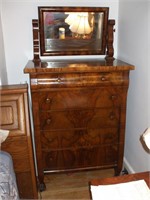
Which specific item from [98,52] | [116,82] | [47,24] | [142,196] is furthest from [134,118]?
[47,24]

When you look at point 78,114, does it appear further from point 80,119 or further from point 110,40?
point 110,40

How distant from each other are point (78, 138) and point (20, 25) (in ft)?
3.92

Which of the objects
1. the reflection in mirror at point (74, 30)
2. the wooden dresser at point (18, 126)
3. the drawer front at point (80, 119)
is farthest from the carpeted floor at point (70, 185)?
the reflection in mirror at point (74, 30)

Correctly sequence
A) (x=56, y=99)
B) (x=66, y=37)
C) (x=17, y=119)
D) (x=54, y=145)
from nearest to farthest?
(x=17, y=119), (x=56, y=99), (x=54, y=145), (x=66, y=37)

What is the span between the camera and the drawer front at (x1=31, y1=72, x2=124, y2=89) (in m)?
1.60

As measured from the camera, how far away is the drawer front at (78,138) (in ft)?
5.79

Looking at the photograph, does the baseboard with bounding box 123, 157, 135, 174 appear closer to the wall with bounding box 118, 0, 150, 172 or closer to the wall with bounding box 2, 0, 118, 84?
the wall with bounding box 118, 0, 150, 172

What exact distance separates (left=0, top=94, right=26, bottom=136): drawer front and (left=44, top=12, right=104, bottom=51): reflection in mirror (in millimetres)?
743

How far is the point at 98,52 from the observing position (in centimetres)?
203

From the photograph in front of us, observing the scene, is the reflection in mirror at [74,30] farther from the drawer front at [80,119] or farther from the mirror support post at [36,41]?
the drawer front at [80,119]

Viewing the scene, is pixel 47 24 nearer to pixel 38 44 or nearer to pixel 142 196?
pixel 38 44

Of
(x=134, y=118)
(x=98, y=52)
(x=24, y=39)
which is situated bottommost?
(x=134, y=118)

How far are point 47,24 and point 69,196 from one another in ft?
5.12

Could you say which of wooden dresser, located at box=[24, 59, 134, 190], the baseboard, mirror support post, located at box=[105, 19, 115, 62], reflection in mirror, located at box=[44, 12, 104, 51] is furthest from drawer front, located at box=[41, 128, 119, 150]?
reflection in mirror, located at box=[44, 12, 104, 51]
